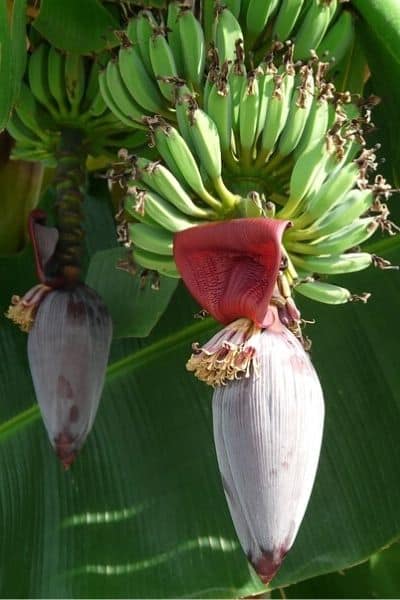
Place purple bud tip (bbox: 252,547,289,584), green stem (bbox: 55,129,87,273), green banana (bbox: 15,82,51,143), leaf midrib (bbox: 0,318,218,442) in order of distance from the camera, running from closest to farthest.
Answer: purple bud tip (bbox: 252,547,289,584) → green stem (bbox: 55,129,87,273) → green banana (bbox: 15,82,51,143) → leaf midrib (bbox: 0,318,218,442)

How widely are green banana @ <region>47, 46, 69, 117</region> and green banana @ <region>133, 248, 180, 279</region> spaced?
1.08 ft

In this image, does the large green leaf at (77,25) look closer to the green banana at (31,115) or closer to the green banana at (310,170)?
the green banana at (31,115)

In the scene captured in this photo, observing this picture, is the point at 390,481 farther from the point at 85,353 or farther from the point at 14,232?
the point at 14,232

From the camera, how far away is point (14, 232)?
139 centimetres

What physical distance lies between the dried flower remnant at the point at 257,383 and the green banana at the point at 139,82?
0.76 feet

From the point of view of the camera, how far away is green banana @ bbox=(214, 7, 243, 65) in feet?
2.69

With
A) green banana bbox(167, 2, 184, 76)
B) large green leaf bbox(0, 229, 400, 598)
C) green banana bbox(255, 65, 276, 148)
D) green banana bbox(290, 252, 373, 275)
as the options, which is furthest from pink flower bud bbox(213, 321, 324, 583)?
large green leaf bbox(0, 229, 400, 598)

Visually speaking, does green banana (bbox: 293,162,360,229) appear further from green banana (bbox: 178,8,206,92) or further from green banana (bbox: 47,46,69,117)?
green banana (bbox: 47,46,69,117)

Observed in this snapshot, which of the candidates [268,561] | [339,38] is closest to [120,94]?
[339,38]

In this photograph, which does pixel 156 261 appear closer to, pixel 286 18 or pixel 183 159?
pixel 183 159

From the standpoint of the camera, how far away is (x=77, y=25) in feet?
3.30

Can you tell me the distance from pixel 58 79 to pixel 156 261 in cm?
37

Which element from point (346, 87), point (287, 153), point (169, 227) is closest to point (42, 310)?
point (169, 227)

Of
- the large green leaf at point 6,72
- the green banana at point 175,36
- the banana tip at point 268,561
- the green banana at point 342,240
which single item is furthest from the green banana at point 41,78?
the banana tip at point 268,561
